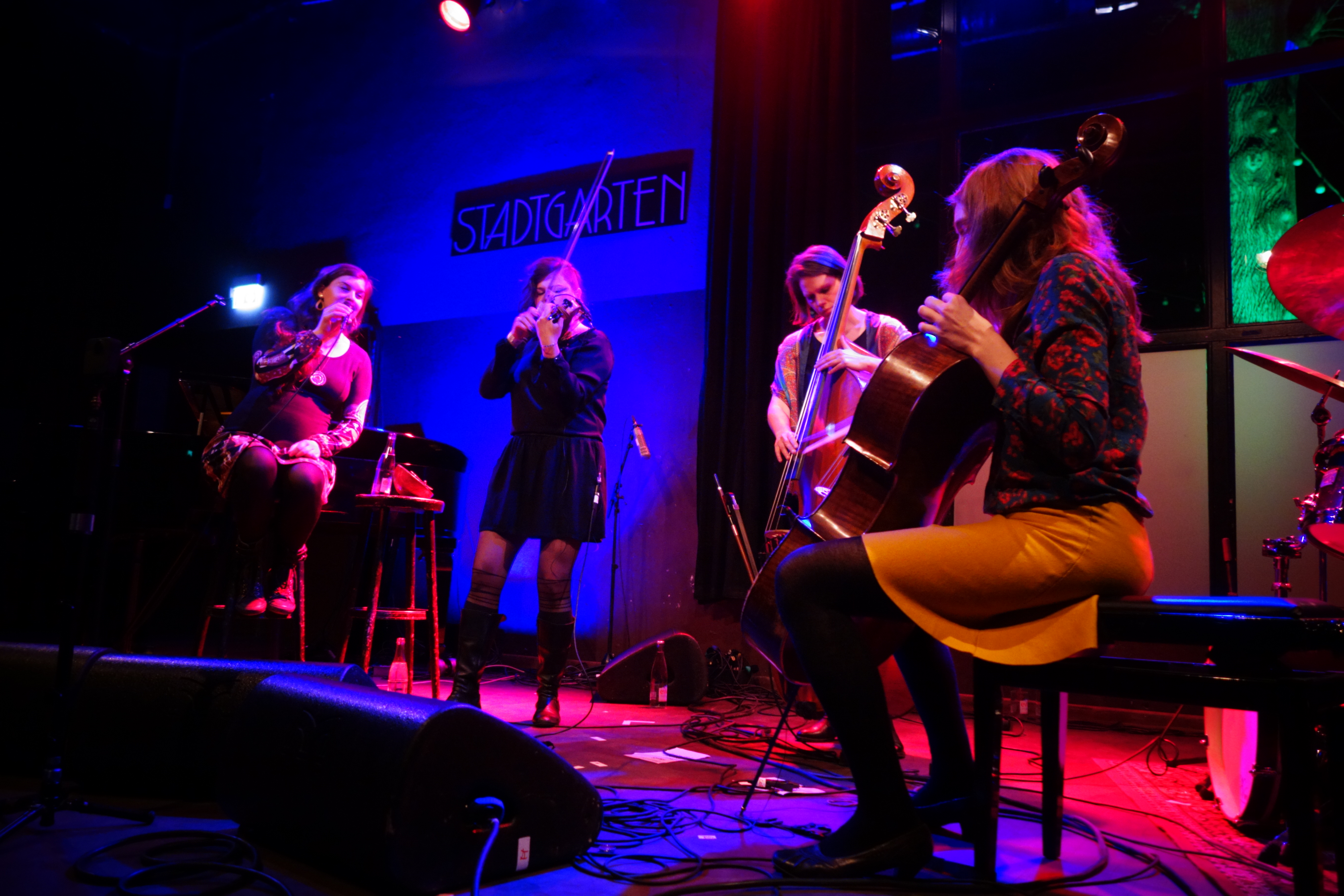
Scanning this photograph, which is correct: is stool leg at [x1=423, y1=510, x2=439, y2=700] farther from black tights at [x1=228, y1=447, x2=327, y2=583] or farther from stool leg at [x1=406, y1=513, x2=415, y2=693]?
black tights at [x1=228, y1=447, x2=327, y2=583]

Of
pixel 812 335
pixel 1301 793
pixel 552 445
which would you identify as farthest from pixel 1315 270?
pixel 552 445

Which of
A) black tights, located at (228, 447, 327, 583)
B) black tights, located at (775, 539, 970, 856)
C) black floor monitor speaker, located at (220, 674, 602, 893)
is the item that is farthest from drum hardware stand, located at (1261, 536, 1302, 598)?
black tights, located at (228, 447, 327, 583)

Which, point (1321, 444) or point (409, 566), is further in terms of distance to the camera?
point (409, 566)

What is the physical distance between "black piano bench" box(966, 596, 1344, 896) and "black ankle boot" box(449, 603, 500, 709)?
2203 millimetres

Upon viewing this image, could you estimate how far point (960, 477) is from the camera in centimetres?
207

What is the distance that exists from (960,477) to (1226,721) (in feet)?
4.29

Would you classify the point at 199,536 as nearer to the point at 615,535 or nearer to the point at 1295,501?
the point at 615,535

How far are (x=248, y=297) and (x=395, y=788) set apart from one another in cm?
729

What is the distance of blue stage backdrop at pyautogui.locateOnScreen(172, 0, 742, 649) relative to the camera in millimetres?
5789

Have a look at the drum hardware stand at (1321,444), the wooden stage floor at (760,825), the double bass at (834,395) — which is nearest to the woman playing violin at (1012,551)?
the wooden stage floor at (760,825)

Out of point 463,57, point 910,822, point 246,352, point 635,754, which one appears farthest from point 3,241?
point 910,822

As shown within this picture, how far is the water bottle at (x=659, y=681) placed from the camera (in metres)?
4.46

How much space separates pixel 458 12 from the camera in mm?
6238

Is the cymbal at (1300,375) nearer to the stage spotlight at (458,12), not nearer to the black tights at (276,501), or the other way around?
the black tights at (276,501)
